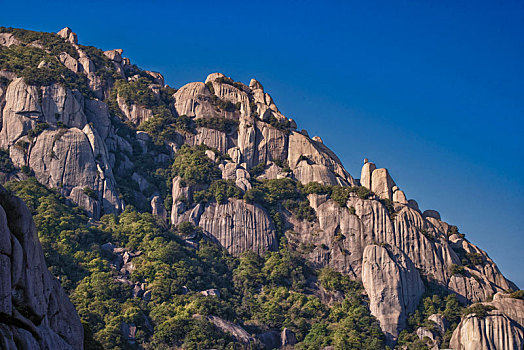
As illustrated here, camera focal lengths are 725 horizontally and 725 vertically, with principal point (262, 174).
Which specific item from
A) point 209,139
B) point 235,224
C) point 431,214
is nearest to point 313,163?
point 209,139

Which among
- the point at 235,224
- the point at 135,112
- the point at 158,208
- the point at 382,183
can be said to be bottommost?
the point at 235,224

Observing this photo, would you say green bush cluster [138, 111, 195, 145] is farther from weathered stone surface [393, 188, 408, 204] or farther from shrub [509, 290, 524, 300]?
shrub [509, 290, 524, 300]

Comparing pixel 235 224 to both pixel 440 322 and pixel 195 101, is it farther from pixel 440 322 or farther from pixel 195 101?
pixel 440 322

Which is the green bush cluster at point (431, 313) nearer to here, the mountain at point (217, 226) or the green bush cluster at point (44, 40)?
the mountain at point (217, 226)

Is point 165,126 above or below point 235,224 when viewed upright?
above

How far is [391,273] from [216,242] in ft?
69.9

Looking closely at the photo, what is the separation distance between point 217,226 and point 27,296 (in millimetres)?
55698

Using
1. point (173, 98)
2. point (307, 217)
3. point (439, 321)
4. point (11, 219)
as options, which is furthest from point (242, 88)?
point (11, 219)

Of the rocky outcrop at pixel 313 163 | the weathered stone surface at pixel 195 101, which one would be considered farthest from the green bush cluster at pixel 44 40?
the rocky outcrop at pixel 313 163

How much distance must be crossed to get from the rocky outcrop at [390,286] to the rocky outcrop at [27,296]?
46714 mm

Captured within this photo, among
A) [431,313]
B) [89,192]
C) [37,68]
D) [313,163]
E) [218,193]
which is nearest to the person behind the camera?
[431,313]

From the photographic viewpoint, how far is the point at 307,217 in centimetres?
9081

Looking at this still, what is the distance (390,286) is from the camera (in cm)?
8000

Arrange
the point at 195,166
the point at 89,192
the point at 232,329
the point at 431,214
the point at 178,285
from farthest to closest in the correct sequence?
the point at 431,214, the point at 195,166, the point at 89,192, the point at 178,285, the point at 232,329
